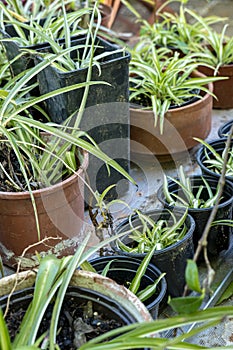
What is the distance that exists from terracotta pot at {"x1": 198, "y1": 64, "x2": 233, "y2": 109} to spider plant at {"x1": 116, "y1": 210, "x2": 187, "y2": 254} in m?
1.17

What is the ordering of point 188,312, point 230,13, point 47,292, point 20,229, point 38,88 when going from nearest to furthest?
1. point 188,312
2. point 47,292
3. point 20,229
4. point 38,88
5. point 230,13

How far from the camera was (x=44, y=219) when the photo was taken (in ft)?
6.24

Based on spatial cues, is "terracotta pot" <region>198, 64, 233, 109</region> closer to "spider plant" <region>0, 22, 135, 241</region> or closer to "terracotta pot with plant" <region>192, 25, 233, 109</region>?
"terracotta pot with plant" <region>192, 25, 233, 109</region>

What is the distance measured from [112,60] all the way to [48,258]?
0.91m

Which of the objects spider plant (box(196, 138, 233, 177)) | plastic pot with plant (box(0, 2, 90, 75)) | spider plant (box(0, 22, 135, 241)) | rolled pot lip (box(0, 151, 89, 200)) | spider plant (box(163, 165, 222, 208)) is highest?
plastic pot with plant (box(0, 2, 90, 75))

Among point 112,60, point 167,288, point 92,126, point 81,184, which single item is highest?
point 112,60

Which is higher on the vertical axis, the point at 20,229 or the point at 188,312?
the point at 188,312

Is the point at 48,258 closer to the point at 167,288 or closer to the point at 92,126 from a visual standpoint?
the point at 167,288

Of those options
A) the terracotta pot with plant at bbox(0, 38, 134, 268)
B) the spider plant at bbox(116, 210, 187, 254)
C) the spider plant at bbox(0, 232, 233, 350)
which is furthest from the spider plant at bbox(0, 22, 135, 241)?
the spider plant at bbox(0, 232, 233, 350)

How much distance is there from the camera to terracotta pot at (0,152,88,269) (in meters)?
1.86

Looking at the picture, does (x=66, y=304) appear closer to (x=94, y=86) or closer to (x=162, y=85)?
(x=94, y=86)

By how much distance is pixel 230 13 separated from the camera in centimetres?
412

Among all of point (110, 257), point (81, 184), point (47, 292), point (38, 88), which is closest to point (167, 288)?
point (110, 257)

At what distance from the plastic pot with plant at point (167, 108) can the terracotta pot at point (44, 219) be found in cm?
56
